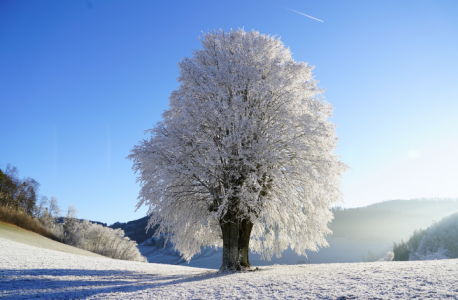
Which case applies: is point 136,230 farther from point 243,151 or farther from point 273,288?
point 273,288

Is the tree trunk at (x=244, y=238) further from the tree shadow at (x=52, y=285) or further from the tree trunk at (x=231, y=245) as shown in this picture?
the tree shadow at (x=52, y=285)

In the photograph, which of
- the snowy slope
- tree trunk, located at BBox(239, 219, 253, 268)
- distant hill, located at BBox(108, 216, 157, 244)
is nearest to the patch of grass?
tree trunk, located at BBox(239, 219, 253, 268)

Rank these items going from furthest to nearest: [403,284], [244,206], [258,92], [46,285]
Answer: [258,92], [244,206], [46,285], [403,284]

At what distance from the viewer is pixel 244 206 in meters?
12.0

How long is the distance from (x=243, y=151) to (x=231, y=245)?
492 cm

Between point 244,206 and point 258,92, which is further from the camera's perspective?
point 258,92

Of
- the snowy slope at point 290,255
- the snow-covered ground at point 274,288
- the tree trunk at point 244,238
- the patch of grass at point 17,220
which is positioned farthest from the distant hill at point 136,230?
the snow-covered ground at point 274,288

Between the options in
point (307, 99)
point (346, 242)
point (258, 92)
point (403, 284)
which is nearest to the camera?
point (403, 284)

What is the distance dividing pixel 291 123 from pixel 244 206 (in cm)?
453

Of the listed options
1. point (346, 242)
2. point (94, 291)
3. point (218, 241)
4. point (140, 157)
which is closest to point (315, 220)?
point (218, 241)

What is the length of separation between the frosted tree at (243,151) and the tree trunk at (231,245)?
0.05 metres

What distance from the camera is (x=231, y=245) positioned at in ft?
43.2

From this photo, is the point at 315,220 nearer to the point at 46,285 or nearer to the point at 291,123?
the point at 291,123

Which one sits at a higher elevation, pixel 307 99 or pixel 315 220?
pixel 307 99
